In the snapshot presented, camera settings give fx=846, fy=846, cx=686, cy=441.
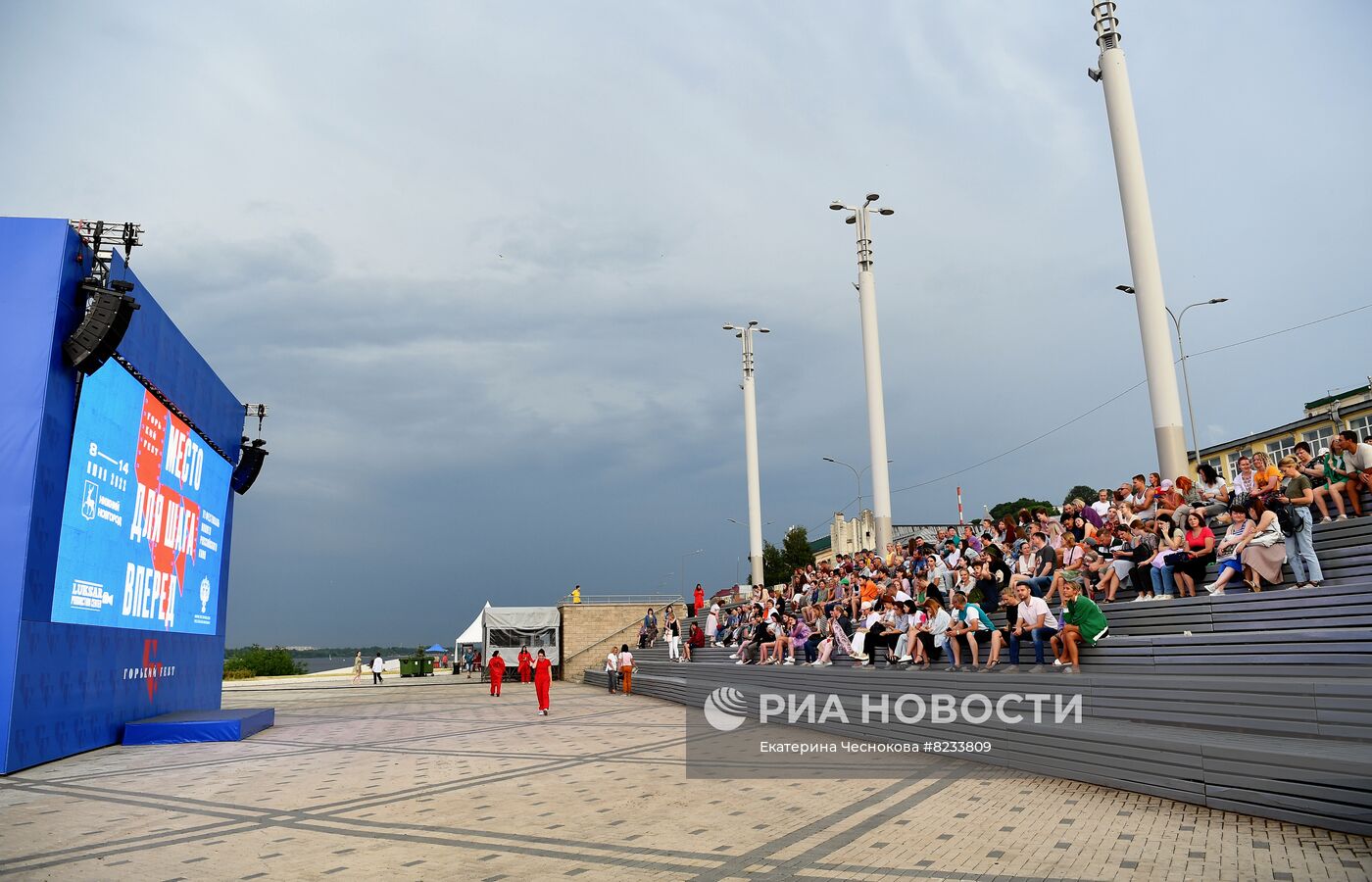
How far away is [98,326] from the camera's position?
41.6 ft

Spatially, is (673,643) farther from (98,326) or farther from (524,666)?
(98,326)

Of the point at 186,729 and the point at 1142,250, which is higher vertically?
the point at 1142,250

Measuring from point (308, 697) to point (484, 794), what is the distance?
2341cm

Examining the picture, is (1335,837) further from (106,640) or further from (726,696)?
(106,640)

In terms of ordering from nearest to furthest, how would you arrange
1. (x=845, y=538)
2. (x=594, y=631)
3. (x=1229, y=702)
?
(x=1229, y=702) < (x=594, y=631) < (x=845, y=538)

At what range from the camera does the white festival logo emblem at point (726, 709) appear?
16.2m

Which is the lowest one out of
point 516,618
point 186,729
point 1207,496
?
point 186,729

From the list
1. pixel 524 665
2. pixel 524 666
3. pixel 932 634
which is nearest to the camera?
pixel 932 634

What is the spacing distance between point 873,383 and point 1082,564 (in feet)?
32.7

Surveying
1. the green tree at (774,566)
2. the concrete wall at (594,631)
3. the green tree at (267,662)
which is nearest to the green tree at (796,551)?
the green tree at (774,566)

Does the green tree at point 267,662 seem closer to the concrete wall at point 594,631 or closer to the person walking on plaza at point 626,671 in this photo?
the concrete wall at point 594,631

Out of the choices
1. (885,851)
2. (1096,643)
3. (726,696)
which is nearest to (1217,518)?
(1096,643)

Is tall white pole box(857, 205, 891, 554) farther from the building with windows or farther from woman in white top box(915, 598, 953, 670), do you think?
the building with windows

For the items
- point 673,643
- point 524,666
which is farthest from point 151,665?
point 524,666
